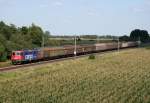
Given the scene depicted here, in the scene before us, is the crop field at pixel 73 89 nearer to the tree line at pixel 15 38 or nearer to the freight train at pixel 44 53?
the freight train at pixel 44 53

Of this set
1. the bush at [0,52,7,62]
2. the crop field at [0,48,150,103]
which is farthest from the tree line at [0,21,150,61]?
the crop field at [0,48,150,103]

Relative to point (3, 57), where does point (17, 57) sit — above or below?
above

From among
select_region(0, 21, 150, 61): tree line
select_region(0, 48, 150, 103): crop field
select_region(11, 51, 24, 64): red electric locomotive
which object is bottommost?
select_region(0, 48, 150, 103): crop field

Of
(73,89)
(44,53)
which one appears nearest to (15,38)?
(44,53)

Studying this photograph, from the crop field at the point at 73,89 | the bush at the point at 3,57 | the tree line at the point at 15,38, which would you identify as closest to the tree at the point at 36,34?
the tree line at the point at 15,38

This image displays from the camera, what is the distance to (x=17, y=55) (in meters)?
62.1

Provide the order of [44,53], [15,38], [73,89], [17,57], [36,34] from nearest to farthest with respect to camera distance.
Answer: [73,89]
[17,57]
[44,53]
[15,38]
[36,34]

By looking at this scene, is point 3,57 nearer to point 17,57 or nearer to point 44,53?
point 44,53

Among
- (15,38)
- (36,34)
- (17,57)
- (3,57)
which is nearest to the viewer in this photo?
(17,57)

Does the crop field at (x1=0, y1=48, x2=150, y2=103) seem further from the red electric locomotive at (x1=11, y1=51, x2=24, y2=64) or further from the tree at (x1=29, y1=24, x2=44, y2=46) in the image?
the tree at (x1=29, y1=24, x2=44, y2=46)

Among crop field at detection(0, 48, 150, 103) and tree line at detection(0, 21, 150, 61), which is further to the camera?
tree line at detection(0, 21, 150, 61)

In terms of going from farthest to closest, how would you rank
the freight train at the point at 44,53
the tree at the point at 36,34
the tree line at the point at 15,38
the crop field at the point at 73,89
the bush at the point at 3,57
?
the tree at the point at 36,34 → the tree line at the point at 15,38 → the bush at the point at 3,57 → the freight train at the point at 44,53 → the crop field at the point at 73,89

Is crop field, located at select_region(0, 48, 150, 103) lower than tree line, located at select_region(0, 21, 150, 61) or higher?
lower

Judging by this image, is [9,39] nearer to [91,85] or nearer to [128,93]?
[91,85]
